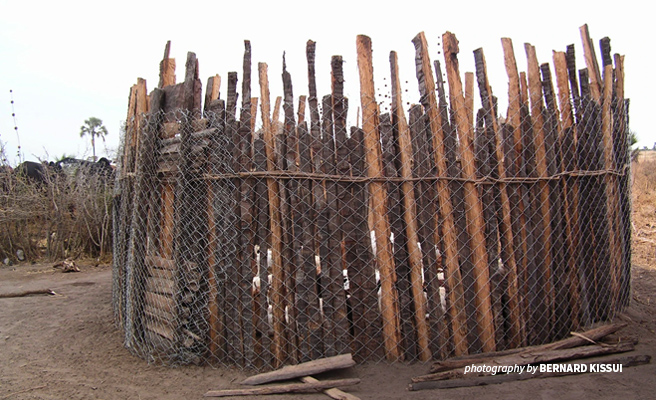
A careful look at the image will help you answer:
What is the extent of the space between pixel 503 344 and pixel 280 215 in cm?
234

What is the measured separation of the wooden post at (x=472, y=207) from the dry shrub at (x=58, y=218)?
9.61 meters

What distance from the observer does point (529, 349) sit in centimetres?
390

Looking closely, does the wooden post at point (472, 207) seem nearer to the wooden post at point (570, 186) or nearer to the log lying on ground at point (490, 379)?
the log lying on ground at point (490, 379)

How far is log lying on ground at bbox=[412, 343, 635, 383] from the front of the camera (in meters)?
3.55

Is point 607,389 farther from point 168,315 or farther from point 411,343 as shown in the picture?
point 168,315

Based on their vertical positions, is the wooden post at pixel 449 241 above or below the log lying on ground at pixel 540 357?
above

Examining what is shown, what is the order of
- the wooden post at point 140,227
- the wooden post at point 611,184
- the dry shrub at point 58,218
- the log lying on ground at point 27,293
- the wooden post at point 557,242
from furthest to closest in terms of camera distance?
the dry shrub at point 58,218 → the log lying on ground at point 27,293 → the wooden post at point 611,184 → the wooden post at point 140,227 → the wooden post at point 557,242

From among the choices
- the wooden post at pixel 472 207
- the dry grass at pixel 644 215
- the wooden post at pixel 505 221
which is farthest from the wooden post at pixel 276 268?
the dry grass at pixel 644 215

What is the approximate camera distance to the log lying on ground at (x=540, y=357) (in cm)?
355

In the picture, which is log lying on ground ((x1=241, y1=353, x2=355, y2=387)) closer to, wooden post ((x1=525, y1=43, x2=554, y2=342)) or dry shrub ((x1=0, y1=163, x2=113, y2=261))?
wooden post ((x1=525, y1=43, x2=554, y2=342))

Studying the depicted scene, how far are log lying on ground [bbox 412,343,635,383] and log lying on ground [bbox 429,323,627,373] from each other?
6 cm

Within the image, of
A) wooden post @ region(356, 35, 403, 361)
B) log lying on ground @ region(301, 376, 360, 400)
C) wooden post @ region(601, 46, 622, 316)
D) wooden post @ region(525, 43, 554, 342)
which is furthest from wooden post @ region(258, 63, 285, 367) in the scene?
wooden post @ region(601, 46, 622, 316)

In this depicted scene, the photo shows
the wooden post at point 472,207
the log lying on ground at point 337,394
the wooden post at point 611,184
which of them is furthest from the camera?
the wooden post at point 611,184

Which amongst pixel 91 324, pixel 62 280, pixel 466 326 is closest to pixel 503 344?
pixel 466 326
